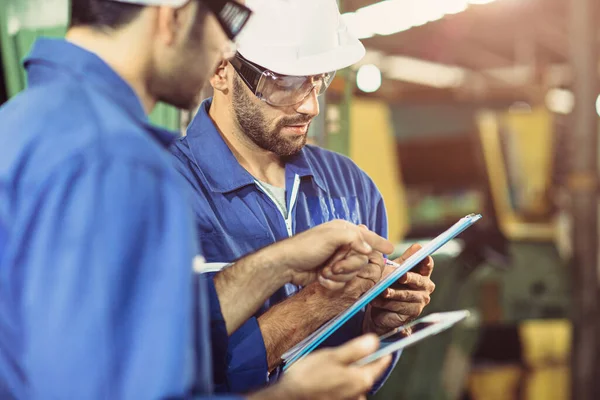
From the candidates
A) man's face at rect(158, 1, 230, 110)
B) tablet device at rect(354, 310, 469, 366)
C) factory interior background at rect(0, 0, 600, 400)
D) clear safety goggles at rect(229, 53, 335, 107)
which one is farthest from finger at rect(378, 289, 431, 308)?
factory interior background at rect(0, 0, 600, 400)

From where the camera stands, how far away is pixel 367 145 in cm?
482

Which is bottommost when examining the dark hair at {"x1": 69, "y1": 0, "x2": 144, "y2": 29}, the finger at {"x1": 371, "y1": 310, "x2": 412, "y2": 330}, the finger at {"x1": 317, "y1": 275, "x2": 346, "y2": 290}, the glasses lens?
the finger at {"x1": 371, "y1": 310, "x2": 412, "y2": 330}

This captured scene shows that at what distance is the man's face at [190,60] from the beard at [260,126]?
73 centimetres

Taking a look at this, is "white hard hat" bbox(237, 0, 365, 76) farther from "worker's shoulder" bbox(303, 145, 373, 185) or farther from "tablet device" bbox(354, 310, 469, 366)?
"tablet device" bbox(354, 310, 469, 366)

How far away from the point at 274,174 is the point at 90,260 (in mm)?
1164

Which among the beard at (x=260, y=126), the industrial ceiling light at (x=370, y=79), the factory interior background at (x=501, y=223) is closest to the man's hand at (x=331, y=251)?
the beard at (x=260, y=126)

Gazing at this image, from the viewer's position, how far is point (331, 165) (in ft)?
7.18

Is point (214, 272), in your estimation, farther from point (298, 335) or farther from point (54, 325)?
point (54, 325)

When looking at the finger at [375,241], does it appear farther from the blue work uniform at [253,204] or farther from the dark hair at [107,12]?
the dark hair at [107,12]

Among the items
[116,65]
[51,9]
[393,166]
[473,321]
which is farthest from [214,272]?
[473,321]

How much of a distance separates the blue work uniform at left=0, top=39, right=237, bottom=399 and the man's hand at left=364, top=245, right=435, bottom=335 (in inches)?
36.5

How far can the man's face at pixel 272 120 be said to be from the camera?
1.97 m

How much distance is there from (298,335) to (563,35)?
41.0 feet

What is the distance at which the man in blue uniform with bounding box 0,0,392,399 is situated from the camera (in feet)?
3.08
